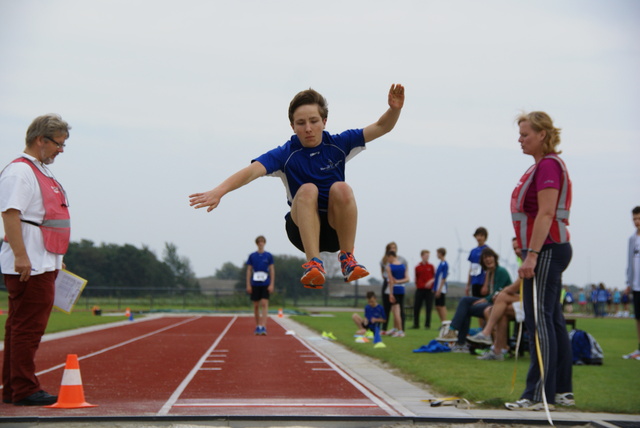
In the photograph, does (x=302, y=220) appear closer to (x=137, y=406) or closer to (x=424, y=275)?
(x=137, y=406)

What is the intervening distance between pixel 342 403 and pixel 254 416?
4.74 ft

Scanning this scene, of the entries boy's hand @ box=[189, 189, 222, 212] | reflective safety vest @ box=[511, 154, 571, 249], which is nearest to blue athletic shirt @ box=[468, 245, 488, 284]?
reflective safety vest @ box=[511, 154, 571, 249]

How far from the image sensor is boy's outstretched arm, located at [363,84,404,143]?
4.98 metres

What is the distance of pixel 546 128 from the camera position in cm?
599

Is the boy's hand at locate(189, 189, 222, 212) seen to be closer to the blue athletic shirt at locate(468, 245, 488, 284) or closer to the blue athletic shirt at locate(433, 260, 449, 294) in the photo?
the blue athletic shirt at locate(468, 245, 488, 284)

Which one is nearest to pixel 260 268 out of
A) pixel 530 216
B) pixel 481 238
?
pixel 481 238

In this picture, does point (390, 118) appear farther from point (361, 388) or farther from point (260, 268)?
point (260, 268)

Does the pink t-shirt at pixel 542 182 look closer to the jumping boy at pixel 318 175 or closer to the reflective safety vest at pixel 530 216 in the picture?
the reflective safety vest at pixel 530 216

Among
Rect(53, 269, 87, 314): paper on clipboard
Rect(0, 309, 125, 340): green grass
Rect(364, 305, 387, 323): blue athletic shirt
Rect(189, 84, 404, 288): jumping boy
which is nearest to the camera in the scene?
Rect(189, 84, 404, 288): jumping boy

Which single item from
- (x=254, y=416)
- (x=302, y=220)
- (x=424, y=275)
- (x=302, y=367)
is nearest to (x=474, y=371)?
(x=302, y=367)

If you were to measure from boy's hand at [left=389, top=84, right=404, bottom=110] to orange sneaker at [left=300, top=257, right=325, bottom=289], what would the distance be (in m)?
1.15

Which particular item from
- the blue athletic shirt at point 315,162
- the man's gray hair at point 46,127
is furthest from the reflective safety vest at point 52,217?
the blue athletic shirt at point 315,162

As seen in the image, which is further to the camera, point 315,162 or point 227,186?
point 315,162

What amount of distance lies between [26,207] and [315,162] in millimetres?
2514
